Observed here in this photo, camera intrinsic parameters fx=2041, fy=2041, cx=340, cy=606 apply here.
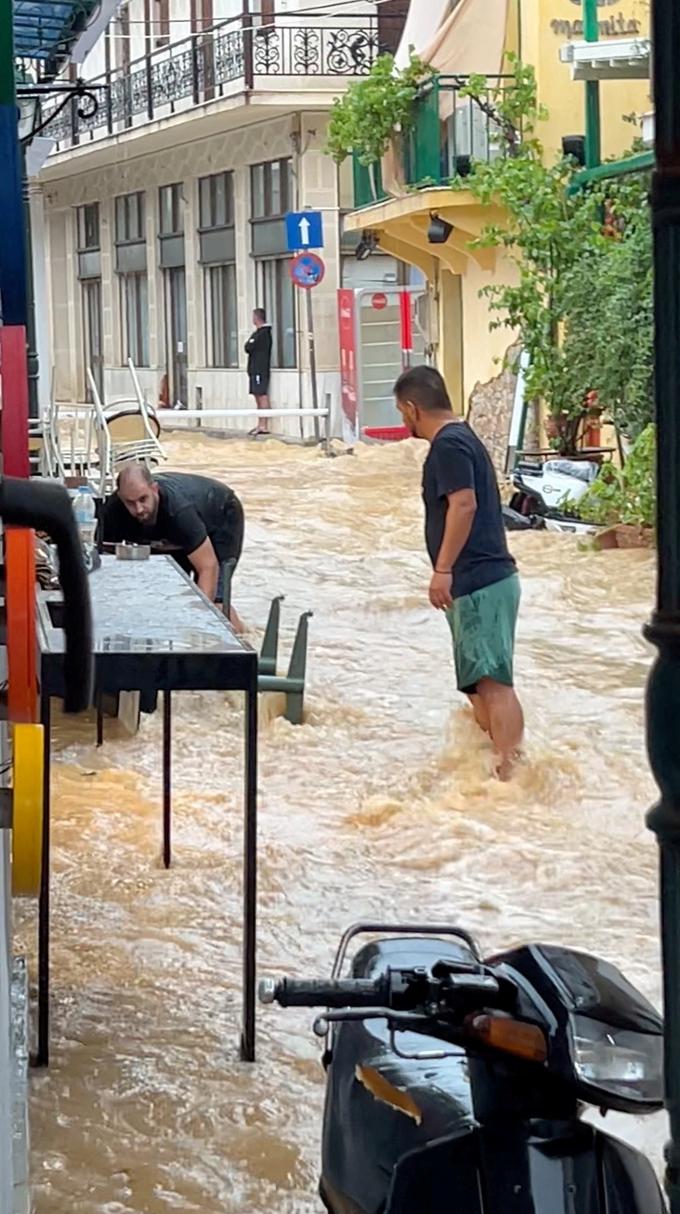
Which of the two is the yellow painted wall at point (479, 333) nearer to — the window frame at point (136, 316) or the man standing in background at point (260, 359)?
the man standing in background at point (260, 359)

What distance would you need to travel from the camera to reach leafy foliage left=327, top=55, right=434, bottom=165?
21781 millimetres

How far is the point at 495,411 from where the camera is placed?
22.1 m

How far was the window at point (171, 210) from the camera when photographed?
35.2m

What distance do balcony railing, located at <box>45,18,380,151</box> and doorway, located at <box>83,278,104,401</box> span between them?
6.96 m

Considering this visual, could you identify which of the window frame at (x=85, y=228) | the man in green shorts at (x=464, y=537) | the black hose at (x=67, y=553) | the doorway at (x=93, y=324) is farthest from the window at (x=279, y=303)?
→ the black hose at (x=67, y=553)

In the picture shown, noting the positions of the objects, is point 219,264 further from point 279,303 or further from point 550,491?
point 550,491

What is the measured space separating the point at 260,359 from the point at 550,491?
13.9 meters

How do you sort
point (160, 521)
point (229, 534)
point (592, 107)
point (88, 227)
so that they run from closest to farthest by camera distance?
point (160, 521), point (229, 534), point (592, 107), point (88, 227)

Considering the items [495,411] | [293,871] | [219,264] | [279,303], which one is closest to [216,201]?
[219,264]

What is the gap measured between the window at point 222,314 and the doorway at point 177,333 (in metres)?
1.13

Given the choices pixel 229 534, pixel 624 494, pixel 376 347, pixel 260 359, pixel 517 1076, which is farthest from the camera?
pixel 260 359

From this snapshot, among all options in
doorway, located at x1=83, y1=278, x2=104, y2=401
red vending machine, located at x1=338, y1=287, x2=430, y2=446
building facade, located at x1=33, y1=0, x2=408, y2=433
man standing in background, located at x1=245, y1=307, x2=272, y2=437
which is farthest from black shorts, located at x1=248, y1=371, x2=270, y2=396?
doorway, located at x1=83, y1=278, x2=104, y2=401

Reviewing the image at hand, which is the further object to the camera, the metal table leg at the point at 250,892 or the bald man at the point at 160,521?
the bald man at the point at 160,521

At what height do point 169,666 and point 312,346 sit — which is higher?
point 312,346
